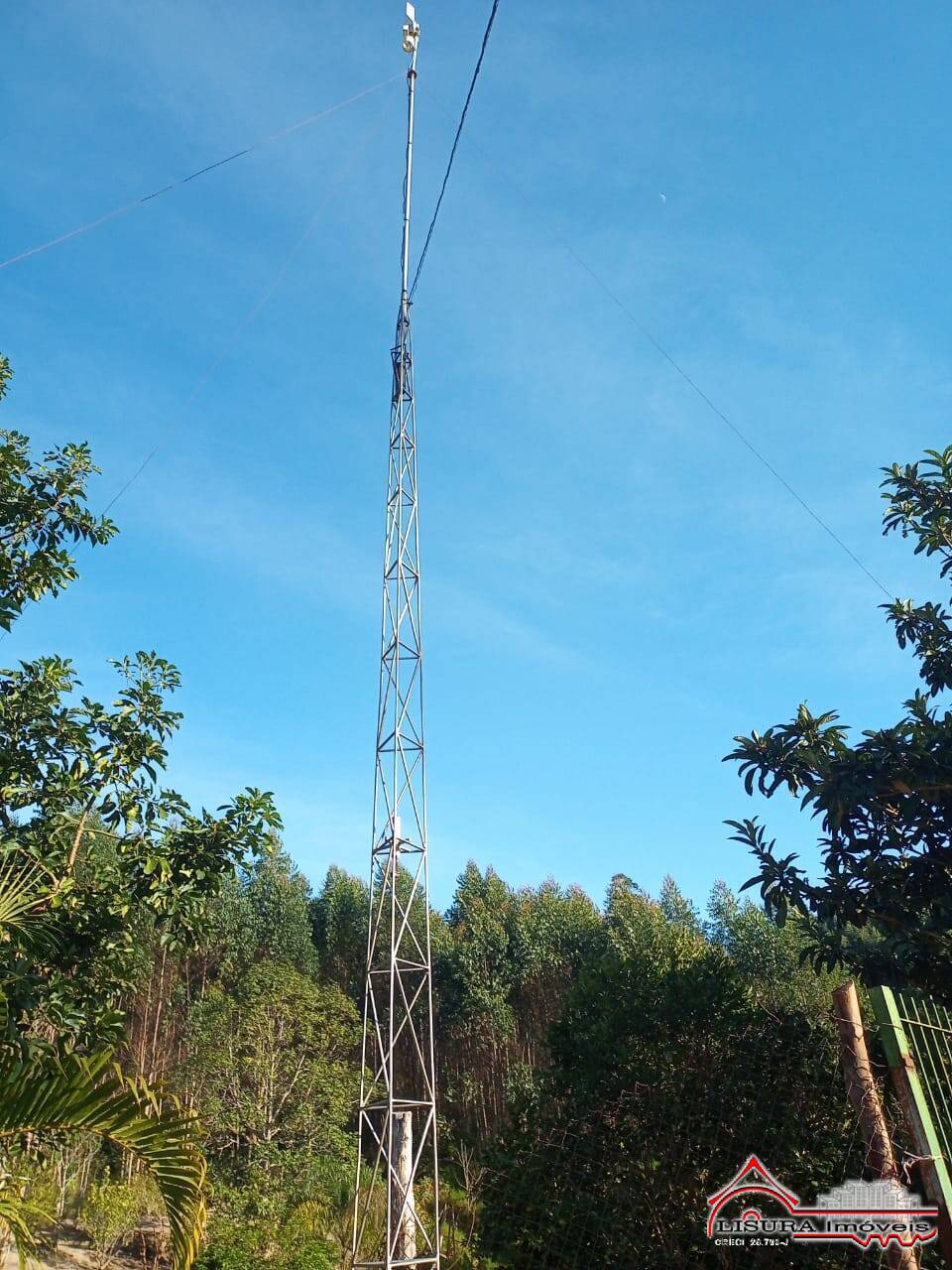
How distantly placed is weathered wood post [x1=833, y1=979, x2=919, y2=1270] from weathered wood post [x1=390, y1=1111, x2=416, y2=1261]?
15.3ft

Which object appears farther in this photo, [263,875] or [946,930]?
[263,875]

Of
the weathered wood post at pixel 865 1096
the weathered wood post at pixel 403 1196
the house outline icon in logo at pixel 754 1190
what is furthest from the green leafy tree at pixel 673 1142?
the weathered wood post at pixel 403 1196

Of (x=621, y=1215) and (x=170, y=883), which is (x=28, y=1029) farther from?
(x=621, y=1215)

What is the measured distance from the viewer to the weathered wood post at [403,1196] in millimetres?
7105

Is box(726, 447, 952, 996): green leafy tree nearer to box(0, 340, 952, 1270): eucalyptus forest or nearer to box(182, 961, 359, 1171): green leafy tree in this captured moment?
box(0, 340, 952, 1270): eucalyptus forest

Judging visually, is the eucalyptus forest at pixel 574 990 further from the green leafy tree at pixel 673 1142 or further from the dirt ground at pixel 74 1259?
the dirt ground at pixel 74 1259

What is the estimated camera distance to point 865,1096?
3637 mm

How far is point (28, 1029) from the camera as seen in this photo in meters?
5.88

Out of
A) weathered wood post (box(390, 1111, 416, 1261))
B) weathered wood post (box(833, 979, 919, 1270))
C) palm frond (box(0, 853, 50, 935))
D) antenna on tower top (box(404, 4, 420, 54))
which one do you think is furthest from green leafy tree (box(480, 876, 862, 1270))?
antenna on tower top (box(404, 4, 420, 54))

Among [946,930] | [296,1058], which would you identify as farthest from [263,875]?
[946,930]

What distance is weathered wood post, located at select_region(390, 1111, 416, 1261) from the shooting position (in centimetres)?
711

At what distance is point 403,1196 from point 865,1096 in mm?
4743

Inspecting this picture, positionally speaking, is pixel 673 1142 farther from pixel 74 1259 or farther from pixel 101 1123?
pixel 74 1259

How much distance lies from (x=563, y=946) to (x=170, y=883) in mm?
21186
